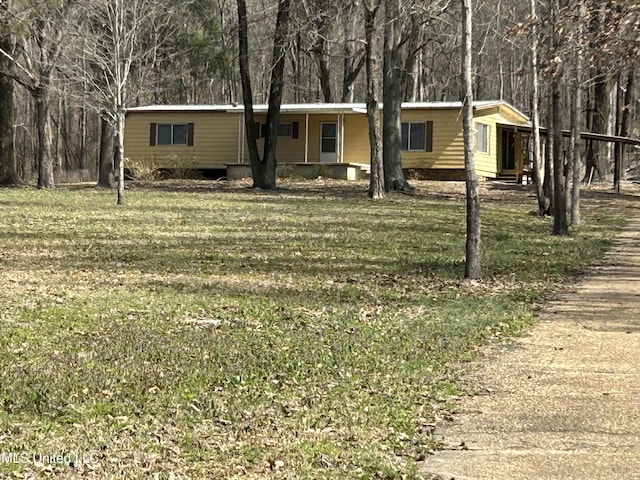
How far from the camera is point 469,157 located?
13.1 metres

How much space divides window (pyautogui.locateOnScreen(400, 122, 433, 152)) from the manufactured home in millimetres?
39

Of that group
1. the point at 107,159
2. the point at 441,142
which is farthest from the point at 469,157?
the point at 441,142

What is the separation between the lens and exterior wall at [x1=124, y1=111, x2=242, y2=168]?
41.7 meters

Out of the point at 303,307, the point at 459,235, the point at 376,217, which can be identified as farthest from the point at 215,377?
the point at 376,217

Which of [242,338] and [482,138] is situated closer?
[242,338]

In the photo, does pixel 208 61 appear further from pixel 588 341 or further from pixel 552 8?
pixel 588 341

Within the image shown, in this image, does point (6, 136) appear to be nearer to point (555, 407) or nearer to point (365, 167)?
point (365, 167)

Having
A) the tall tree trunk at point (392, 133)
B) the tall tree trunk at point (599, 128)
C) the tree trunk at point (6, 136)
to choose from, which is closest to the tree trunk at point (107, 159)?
the tree trunk at point (6, 136)

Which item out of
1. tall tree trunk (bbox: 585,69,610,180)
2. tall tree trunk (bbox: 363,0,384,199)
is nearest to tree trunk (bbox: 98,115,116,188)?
tall tree trunk (bbox: 363,0,384,199)

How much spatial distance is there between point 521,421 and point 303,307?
4739 millimetres

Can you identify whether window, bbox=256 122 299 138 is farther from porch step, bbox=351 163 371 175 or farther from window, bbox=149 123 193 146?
window, bbox=149 123 193 146

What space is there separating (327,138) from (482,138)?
6.21 meters

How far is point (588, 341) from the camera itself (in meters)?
9.27

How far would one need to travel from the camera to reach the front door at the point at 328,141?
4069 centimetres
